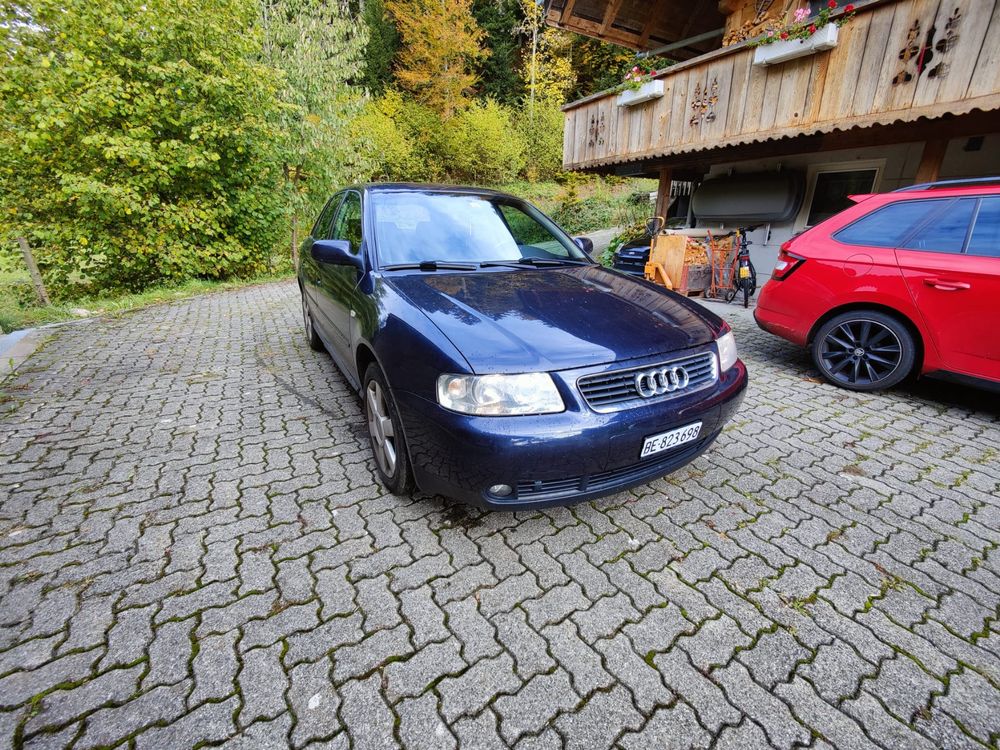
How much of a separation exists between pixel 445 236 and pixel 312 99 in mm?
10295

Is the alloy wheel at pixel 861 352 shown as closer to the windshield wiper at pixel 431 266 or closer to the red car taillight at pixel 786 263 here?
the red car taillight at pixel 786 263

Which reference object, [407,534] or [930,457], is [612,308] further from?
[930,457]

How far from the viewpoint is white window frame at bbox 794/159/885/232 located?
7164 millimetres

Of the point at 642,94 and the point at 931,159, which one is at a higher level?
the point at 642,94

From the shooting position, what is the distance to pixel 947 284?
3230 mm

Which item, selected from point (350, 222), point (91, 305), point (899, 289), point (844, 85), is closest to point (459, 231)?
point (350, 222)

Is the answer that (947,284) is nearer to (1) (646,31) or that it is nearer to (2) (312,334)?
(2) (312,334)

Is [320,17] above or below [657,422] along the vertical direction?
above

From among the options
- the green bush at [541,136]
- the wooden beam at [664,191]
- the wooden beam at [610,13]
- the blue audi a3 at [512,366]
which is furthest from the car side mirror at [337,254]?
the green bush at [541,136]

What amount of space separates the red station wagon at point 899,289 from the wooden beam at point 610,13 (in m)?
7.63

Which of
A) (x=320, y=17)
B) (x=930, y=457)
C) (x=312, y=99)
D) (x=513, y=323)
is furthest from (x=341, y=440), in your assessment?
(x=320, y=17)

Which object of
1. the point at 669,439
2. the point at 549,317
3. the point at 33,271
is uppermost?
the point at 549,317

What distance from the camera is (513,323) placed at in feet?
6.82

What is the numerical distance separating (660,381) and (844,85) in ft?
19.0
